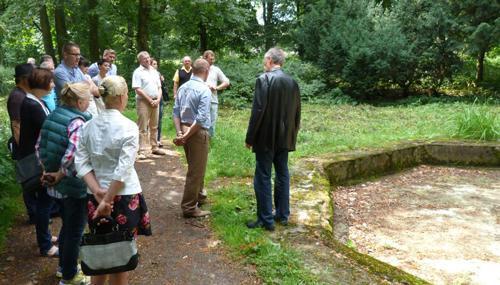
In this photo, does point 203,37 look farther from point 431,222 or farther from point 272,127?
point 272,127

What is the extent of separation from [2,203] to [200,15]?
40.4ft

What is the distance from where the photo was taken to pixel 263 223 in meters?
4.70

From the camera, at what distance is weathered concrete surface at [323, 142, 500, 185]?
7770mm

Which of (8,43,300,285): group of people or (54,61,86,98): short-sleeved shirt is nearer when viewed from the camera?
(8,43,300,285): group of people

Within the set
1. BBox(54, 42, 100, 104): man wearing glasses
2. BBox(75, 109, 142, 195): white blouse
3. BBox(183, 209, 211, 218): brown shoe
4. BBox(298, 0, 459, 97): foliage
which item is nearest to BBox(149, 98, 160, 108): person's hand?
BBox(54, 42, 100, 104): man wearing glasses

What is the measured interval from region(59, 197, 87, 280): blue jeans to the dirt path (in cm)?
42

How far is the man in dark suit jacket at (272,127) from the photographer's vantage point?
4.45 m

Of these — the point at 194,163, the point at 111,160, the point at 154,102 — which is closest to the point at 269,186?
the point at 194,163

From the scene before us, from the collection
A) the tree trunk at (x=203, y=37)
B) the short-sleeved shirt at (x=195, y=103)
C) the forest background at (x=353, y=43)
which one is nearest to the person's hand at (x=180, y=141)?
the short-sleeved shirt at (x=195, y=103)

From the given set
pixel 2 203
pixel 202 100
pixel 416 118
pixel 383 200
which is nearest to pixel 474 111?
pixel 416 118

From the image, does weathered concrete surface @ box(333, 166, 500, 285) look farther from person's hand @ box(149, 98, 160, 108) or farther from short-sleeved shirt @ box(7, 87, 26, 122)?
short-sleeved shirt @ box(7, 87, 26, 122)

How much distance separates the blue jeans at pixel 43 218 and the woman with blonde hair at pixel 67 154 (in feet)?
2.43

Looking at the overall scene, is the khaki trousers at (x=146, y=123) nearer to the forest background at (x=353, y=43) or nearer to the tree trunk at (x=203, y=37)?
the forest background at (x=353, y=43)

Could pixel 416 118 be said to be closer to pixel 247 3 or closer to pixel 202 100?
pixel 202 100
